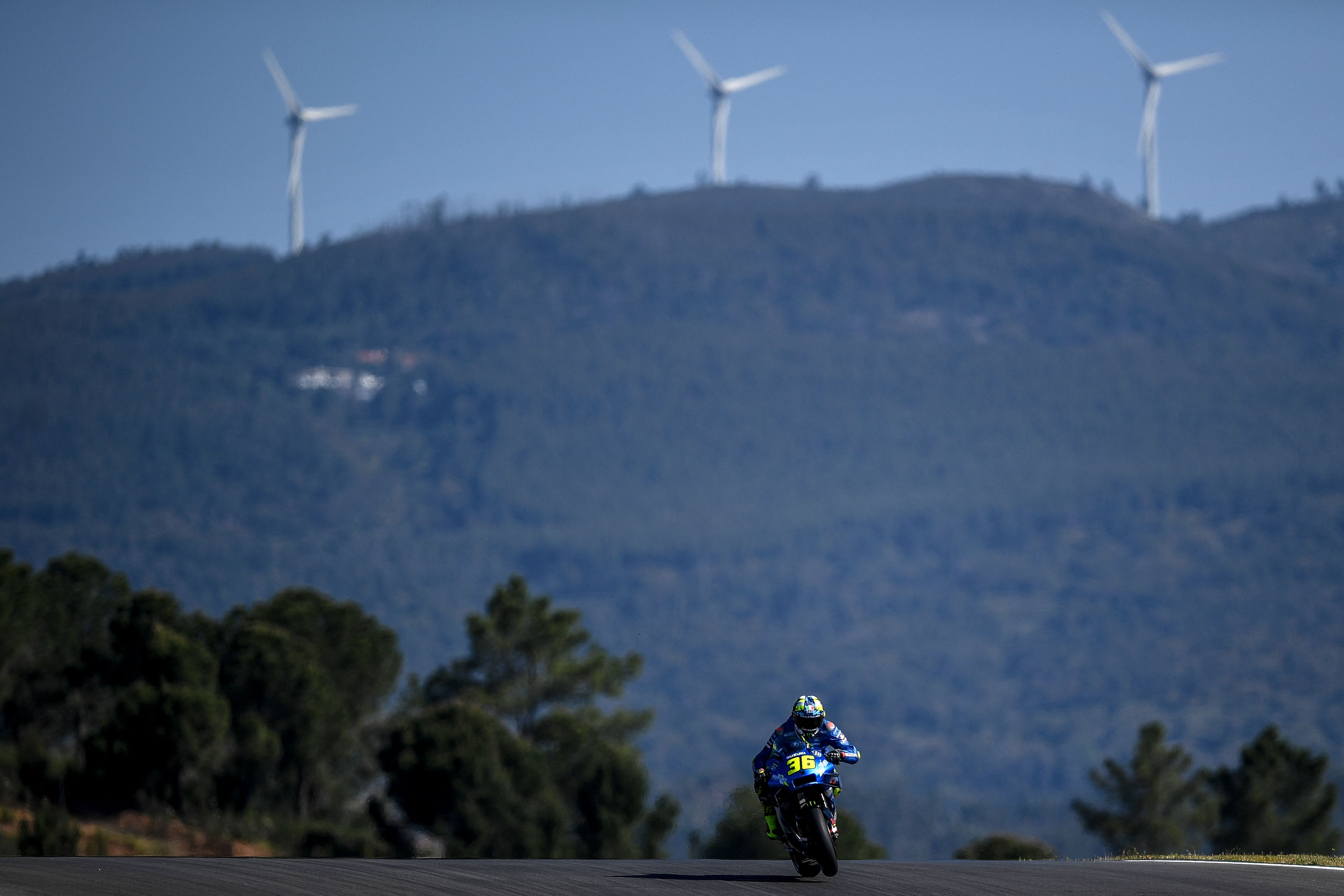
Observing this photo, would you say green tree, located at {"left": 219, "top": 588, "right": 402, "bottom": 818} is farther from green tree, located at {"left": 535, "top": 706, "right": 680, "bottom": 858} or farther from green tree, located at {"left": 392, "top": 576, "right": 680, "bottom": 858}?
green tree, located at {"left": 535, "top": 706, "right": 680, "bottom": 858}

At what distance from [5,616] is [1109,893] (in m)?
65.3

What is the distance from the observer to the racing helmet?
2250 cm

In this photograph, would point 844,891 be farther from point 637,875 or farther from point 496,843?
point 496,843

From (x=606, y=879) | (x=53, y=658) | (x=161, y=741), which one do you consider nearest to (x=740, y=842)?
(x=161, y=741)

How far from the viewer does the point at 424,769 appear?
71.3 metres

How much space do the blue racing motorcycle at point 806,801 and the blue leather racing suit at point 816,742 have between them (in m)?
0.06

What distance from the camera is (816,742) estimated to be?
74.3 ft

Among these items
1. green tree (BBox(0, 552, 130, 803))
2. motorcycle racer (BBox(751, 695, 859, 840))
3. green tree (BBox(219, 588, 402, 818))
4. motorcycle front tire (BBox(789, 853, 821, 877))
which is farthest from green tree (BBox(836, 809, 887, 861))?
motorcycle racer (BBox(751, 695, 859, 840))

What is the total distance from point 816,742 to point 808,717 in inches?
13.7

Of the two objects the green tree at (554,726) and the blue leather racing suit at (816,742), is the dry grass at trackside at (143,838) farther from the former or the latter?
the blue leather racing suit at (816,742)

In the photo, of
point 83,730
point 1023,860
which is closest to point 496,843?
point 83,730

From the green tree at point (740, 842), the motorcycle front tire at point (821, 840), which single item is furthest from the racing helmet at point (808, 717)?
the green tree at point (740, 842)

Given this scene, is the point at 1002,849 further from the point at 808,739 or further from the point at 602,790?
the point at 808,739

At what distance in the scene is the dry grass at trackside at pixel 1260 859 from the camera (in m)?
25.4
